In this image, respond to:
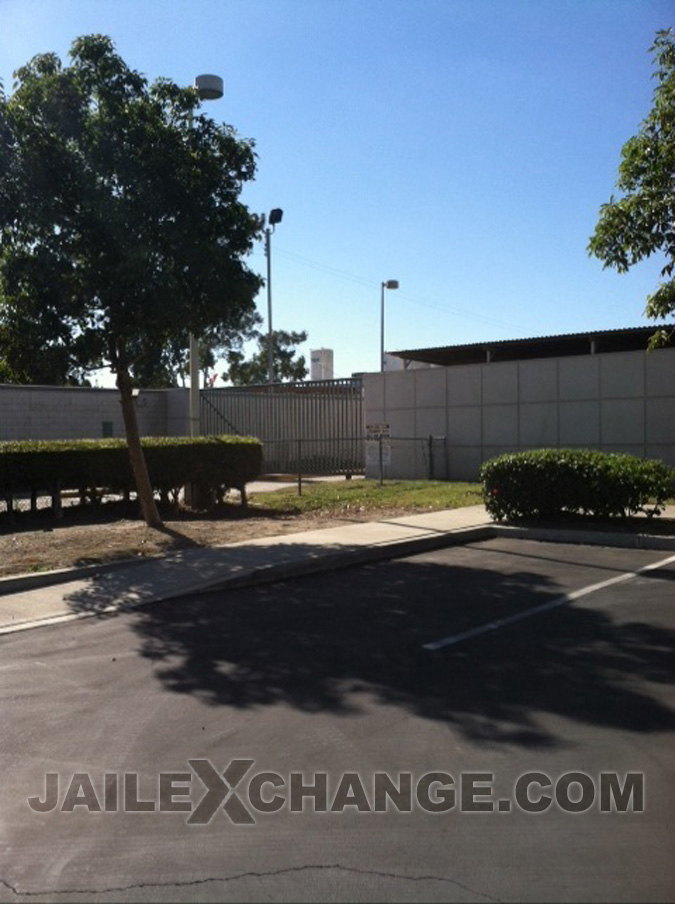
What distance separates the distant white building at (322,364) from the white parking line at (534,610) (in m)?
44.1

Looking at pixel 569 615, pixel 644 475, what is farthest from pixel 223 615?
pixel 644 475

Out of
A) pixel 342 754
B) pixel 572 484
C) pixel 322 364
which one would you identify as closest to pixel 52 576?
pixel 342 754

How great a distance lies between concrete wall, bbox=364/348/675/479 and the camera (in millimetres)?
19938

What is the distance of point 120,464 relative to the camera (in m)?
15.5

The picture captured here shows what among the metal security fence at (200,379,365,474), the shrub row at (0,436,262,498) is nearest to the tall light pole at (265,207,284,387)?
the metal security fence at (200,379,365,474)

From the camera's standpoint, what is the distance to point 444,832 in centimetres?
391

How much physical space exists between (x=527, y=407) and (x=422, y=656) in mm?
16093

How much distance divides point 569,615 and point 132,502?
10018 millimetres

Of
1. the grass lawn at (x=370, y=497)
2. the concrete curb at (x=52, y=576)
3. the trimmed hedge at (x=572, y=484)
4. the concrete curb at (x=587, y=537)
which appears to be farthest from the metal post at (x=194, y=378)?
the concrete curb at (x=587, y=537)

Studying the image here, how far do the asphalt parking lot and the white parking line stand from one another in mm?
42

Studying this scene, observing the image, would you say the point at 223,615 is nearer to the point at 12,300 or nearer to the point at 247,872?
the point at 247,872

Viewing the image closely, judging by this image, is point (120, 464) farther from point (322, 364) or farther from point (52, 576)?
point (322, 364)

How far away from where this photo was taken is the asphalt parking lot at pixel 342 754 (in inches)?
141

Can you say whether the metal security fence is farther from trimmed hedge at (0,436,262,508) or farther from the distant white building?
the distant white building
